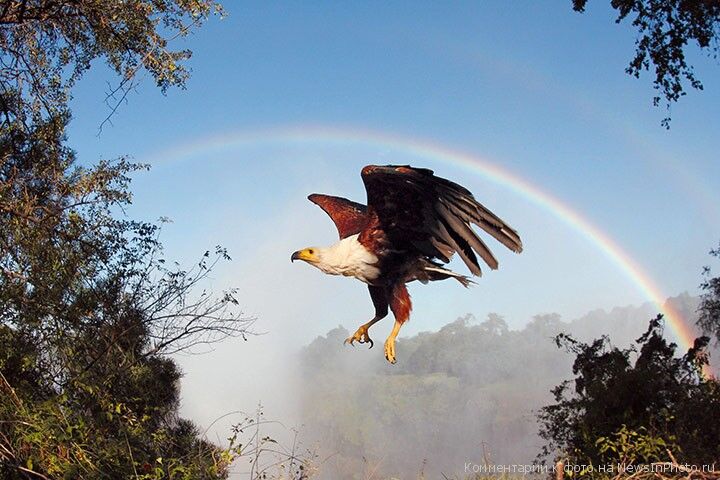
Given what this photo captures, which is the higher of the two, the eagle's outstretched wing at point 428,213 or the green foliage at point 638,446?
the eagle's outstretched wing at point 428,213

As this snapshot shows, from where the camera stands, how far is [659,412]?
9062 millimetres

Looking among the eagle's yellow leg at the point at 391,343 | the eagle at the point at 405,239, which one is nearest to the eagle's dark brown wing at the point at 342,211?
the eagle at the point at 405,239

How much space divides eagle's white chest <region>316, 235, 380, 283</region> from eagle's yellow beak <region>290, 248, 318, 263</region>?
0.14 feet

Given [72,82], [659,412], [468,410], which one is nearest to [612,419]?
[659,412]

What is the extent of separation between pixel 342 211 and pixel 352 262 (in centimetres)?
108

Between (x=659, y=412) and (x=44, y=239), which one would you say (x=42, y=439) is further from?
(x=659, y=412)

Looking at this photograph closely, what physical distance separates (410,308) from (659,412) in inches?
276

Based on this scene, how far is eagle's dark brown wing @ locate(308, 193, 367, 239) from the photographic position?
14.0 ft

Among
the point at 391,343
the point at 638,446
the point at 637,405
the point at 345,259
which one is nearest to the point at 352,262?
the point at 345,259

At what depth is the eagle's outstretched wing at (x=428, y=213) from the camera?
12.0 feet

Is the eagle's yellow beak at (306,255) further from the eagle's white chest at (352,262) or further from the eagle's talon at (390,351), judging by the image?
the eagle's talon at (390,351)

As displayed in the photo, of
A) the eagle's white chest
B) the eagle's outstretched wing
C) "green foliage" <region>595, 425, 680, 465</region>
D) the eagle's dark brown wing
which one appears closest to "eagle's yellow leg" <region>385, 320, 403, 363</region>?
the eagle's white chest

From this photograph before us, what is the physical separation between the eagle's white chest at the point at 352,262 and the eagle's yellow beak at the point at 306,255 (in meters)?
0.04

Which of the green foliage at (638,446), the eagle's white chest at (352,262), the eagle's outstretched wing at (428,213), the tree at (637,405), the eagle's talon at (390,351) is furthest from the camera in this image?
the tree at (637,405)
